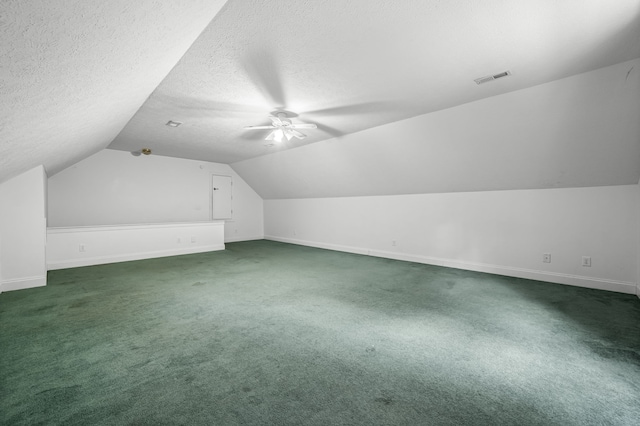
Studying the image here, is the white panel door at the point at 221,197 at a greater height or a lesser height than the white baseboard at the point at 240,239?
greater

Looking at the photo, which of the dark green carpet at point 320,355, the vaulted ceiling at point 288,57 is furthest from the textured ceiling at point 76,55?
the dark green carpet at point 320,355

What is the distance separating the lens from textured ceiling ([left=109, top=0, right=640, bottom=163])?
198cm

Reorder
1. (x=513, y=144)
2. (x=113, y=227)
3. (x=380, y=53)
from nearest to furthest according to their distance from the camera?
1. (x=380, y=53)
2. (x=513, y=144)
3. (x=113, y=227)

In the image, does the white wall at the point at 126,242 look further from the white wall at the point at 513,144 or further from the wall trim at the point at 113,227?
the white wall at the point at 513,144

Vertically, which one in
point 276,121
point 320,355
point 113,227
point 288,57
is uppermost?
point 288,57

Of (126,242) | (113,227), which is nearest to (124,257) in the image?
(126,242)

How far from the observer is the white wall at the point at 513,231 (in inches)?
150

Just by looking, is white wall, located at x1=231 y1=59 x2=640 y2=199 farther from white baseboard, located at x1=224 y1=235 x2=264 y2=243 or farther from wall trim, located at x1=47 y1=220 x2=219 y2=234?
white baseboard, located at x1=224 y1=235 x2=264 y2=243

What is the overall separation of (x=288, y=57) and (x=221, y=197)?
6.82 metres

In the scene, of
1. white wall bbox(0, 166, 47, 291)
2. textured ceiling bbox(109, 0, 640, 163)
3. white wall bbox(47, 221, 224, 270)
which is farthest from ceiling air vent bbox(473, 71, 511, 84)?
white wall bbox(47, 221, 224, 270)

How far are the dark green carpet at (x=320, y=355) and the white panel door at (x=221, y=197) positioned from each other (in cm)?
466

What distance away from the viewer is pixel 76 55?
4.81 feet

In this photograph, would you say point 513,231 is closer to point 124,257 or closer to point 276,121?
point 276,121

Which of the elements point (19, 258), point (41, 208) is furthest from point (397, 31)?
point (19, 258)
